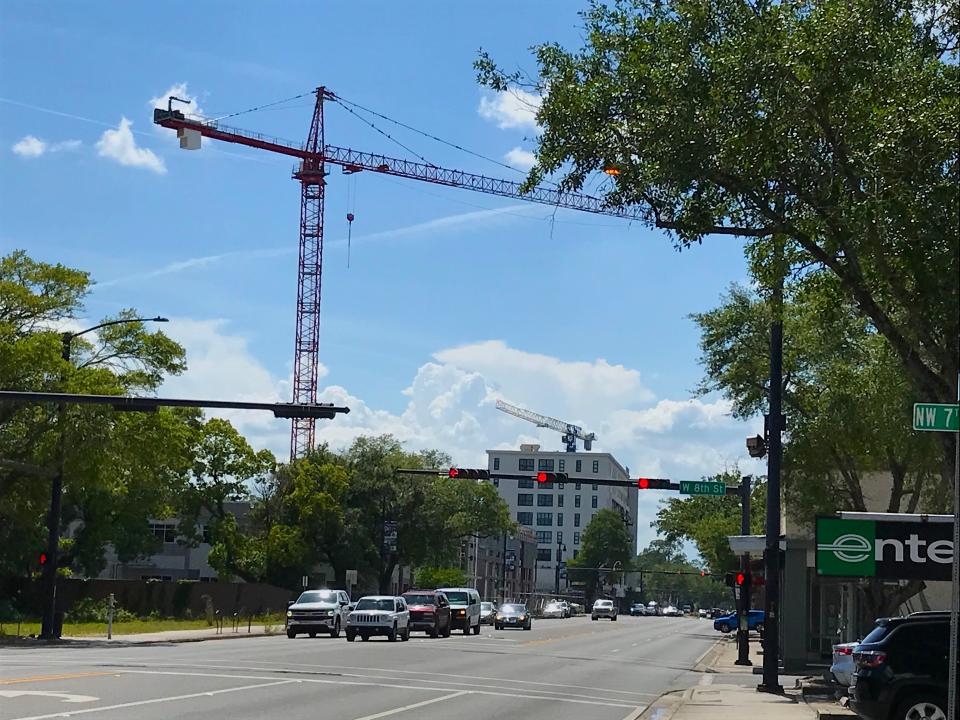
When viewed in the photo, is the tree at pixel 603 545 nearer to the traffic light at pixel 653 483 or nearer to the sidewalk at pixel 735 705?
the traffic light at pixel 653 483

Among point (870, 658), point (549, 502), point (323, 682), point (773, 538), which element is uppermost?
point (549, 502)

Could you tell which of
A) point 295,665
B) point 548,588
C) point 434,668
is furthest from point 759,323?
point 548,588

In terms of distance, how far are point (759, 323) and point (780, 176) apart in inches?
803

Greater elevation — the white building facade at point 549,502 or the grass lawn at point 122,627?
the white building facade at point 549,502

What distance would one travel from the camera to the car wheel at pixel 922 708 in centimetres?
1653

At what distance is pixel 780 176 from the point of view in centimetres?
1559

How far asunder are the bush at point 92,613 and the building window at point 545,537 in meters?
134

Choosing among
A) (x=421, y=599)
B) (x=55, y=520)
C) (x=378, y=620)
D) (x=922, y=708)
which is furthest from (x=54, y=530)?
(x=922, y=708)

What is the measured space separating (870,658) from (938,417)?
678 centimetres

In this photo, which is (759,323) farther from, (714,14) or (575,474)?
(575,474)

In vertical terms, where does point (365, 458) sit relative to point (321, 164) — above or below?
below

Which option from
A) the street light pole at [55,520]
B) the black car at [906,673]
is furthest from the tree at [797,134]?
the street light pole at [55,520]

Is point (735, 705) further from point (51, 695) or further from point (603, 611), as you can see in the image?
point (603, 611)

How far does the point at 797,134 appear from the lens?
15.2 meters
